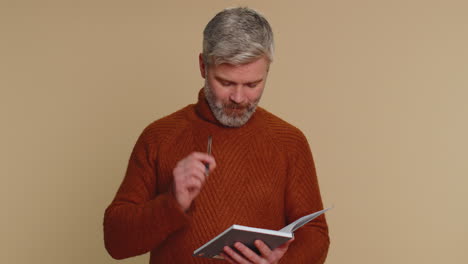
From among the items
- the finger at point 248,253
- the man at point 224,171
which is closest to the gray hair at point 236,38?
the man at point 224,171

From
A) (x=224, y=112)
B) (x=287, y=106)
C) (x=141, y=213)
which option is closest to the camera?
(x=141, y=213)

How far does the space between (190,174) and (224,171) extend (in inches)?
13.2

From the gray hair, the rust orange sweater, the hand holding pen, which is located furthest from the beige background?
the hand holding pen

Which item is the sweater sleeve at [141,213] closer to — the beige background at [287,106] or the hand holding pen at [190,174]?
the hand holding pen at [190,174]

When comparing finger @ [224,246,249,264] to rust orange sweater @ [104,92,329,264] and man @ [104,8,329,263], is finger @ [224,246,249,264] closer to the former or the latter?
man @ [104,8,329,263]

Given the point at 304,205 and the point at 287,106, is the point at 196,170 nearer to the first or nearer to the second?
the point at 304,205

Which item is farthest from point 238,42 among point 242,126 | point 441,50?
point 441,50

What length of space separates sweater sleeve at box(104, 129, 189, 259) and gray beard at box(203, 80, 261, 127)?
23 centimetres

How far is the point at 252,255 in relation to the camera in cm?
198

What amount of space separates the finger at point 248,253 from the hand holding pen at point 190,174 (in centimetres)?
19

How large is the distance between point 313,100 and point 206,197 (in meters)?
1.22

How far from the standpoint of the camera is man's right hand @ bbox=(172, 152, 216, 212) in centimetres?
193

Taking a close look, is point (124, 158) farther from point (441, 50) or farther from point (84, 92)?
point (441, 50)

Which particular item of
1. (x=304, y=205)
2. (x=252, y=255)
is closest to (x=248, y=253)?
(x=252, y=255)
